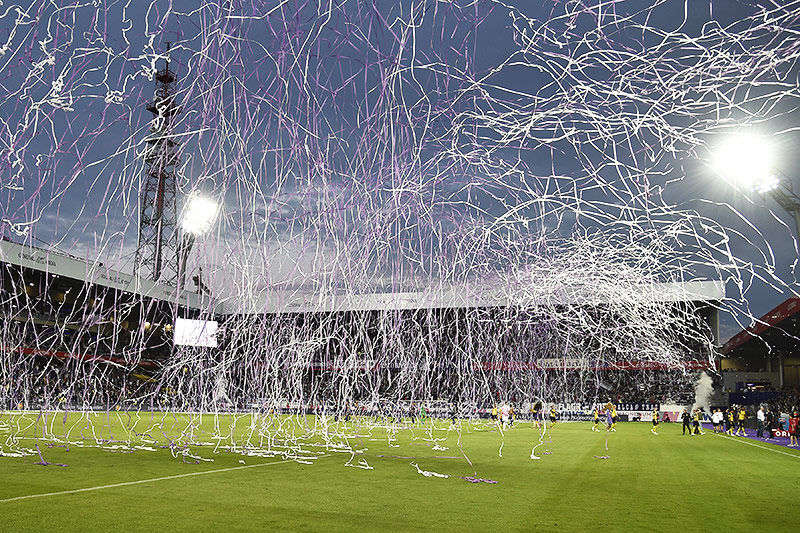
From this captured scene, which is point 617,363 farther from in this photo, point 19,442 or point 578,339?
point 19,442

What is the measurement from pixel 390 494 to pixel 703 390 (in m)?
46.7

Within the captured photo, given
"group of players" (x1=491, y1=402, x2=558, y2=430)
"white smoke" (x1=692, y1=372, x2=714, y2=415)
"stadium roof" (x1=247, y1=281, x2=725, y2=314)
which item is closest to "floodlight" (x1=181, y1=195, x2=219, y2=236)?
"stadium roof" (x1=247, y1=281, x2=725, y2=314)

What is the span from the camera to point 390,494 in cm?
953

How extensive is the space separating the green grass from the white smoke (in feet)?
116

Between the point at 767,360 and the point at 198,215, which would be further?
the point at 767,360

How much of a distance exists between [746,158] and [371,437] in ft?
50.7

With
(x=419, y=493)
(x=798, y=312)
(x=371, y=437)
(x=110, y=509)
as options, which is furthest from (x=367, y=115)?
(x=798, y=312)

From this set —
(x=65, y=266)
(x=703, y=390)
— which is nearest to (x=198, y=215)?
(x=65, y=266)

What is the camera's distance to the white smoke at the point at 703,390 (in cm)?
4938

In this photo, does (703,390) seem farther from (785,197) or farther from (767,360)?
(785,197)

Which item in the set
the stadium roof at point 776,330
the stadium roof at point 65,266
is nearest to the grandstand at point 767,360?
the stadium roof at point 776,330

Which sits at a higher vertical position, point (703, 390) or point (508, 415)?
point (703, 390)

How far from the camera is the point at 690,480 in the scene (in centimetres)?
1252

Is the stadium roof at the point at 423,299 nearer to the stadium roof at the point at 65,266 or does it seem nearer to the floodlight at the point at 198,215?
the floodlight at the point at 198,215
